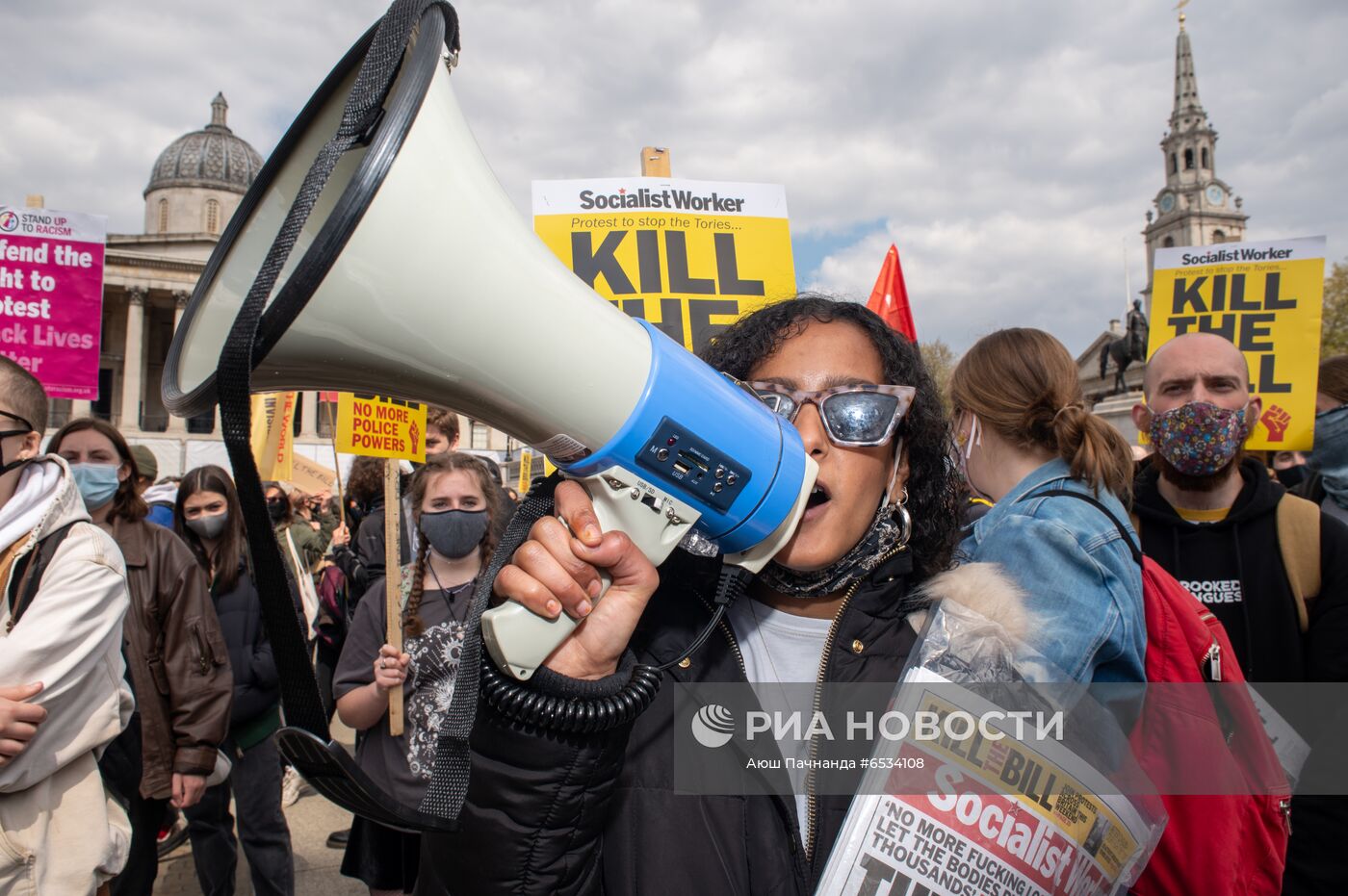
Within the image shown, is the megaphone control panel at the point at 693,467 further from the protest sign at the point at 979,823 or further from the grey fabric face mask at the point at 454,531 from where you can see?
the grey fabric face mask at the point at 454,531

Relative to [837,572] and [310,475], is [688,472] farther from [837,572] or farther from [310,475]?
[310,475]

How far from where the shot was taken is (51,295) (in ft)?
16.3

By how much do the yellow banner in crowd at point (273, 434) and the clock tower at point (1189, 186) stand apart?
73.3 metres

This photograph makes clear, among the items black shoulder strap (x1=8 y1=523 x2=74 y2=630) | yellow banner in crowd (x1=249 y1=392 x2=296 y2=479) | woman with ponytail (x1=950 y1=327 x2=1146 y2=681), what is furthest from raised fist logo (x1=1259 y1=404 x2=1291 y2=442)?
yellow banner in crowd (x1=249 y1=392 x2=296 y2=479)

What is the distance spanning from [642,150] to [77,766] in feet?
9.18

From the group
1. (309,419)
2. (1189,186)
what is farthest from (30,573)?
(1189,186)

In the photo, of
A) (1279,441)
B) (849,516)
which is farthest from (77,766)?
(1279,441)

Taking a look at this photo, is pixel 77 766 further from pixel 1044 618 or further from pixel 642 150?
pixel 642 150

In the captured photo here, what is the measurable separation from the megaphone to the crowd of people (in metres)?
0.09

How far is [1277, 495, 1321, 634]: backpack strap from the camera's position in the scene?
98.9 inches

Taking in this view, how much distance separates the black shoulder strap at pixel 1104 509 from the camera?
166 cm

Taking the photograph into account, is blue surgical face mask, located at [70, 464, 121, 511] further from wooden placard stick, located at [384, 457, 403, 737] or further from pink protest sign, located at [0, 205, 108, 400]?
pink protest sign, located at [0, 205, 108, 400]

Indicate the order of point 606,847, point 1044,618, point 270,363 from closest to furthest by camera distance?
1. point 270,363
2. point 606,847
3. point 1044,618

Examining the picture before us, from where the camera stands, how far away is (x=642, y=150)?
3369 mm
